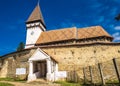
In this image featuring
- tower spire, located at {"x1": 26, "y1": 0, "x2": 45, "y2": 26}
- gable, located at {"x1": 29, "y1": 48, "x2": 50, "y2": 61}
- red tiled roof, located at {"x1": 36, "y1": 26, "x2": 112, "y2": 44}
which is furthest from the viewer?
tower spire, located at {"x1": 26, "y1": 0, "x2": 45, "y2": 26}

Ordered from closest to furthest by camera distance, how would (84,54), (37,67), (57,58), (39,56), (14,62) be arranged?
(39,56)
(37,67)
(84,54)
(57,58)
(14,62)

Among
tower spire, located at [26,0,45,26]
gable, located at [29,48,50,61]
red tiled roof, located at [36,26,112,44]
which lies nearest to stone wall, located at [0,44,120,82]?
gable, located at [29,48,50,61]

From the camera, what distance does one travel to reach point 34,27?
32844mm

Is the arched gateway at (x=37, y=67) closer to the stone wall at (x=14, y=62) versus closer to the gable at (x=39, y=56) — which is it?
the gable at (x=39, y=56)

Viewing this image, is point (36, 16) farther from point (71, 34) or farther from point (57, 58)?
point (57, 58)

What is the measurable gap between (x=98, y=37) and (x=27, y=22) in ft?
56.8

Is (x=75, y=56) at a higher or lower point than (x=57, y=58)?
higher

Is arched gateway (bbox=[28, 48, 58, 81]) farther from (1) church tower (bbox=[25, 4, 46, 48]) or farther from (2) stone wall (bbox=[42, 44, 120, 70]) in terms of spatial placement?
(1) church tower (bbox=[25, 4, 46, 48])

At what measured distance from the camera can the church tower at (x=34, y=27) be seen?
31.4 m

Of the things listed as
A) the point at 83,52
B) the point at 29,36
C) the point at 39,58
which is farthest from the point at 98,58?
the point at 29,36

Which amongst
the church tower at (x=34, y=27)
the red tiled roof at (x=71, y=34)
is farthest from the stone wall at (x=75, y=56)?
the church tower at (x=34, y=27)

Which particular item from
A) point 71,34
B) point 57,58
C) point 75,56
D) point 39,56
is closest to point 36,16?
point 71,34

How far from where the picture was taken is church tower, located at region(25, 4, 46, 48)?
31389mm

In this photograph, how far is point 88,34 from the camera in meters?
26.5
